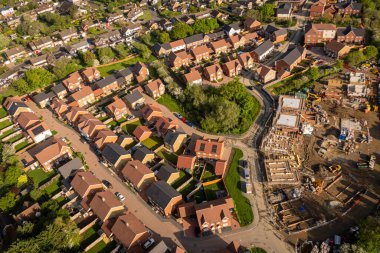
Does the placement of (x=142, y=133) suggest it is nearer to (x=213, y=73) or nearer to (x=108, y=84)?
(x=108, y=84)

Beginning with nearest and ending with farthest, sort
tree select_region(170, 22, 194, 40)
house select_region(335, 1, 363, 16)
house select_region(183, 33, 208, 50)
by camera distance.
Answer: house select_region(183, 33, 208, 50), tree select_region(170, 22, 194, 40), house select_region(335, 1, 363, 16)

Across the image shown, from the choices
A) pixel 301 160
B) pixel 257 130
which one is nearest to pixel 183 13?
pixel 257 130

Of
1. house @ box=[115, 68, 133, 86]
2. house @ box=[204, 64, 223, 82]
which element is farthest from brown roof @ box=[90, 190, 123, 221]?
house @ box=[204, 64, 223, 82]

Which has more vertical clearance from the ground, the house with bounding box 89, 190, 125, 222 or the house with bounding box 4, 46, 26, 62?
the house with bounding box 4, 46, 26, 62

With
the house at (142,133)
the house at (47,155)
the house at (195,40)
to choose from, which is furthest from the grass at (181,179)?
the house at (195,40)

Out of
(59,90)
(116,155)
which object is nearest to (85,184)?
(116,155)

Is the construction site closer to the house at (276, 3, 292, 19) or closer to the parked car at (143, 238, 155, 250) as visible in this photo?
the parked car at (143, 238, 155, 250)
